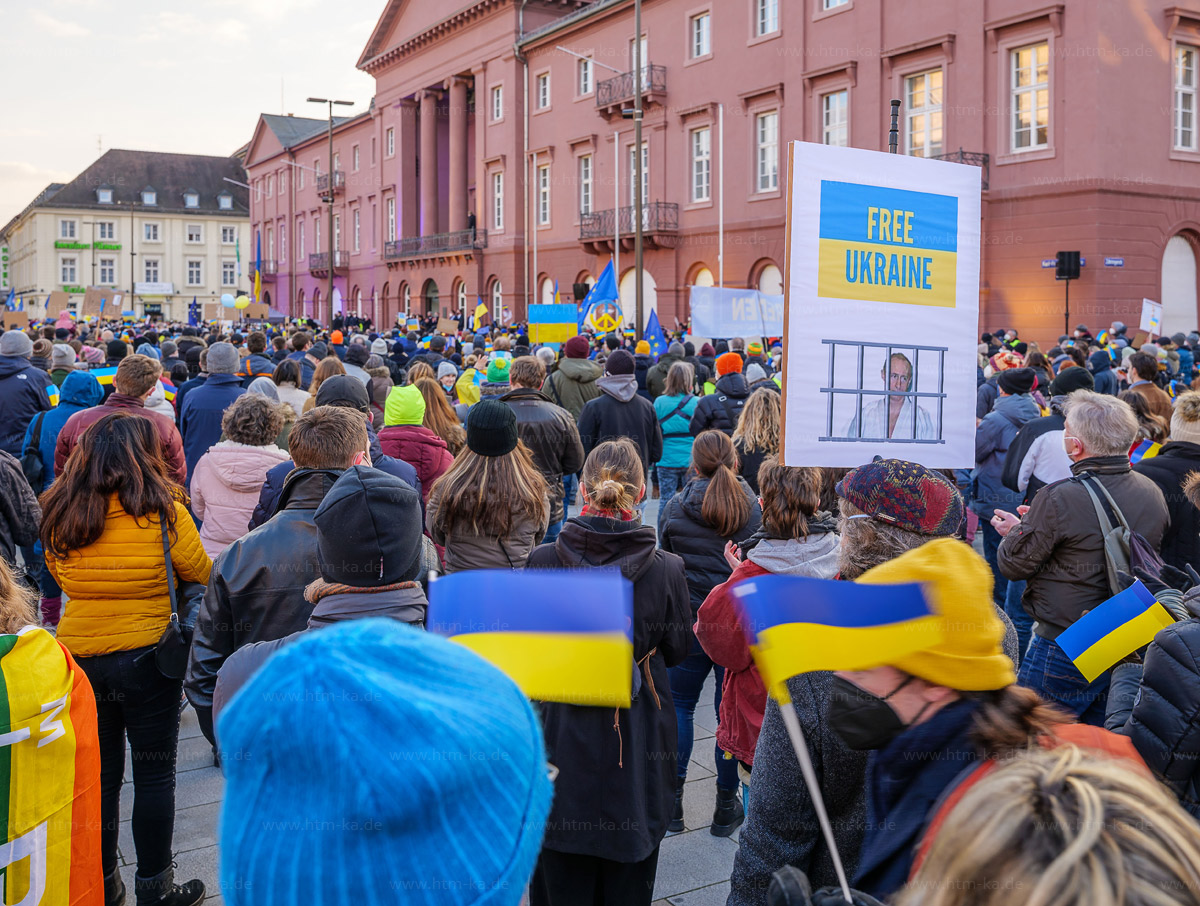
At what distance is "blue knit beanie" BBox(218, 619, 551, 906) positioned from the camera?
121 centimetres

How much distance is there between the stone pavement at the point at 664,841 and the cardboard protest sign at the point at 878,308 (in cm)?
172

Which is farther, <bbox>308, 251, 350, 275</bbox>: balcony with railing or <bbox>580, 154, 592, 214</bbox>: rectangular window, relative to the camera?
<bbox>308, 251, 350, 275</bbox>: balcony with railing

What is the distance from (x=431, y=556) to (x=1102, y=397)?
3.18m

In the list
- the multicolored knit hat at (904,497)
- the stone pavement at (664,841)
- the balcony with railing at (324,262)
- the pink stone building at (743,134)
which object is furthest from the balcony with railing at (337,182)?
the multicolored knit hat at (904,497)

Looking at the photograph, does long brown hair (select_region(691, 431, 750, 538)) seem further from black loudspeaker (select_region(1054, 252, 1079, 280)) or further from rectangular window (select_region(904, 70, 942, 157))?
rectangular window (select_region(904, 70, 942, 157))

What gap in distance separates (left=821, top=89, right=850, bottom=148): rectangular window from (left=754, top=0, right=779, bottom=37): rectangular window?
3.02 metres

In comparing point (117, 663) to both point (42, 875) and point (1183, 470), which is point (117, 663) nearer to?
point (42, 875)

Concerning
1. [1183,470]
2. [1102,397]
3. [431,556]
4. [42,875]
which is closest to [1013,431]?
[1183,470]

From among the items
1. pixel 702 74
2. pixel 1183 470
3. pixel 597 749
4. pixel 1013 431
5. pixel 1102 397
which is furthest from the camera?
pixel 702 74

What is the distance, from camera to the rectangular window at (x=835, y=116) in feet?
90.1

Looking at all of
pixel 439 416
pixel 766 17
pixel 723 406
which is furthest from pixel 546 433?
pixel 766 17

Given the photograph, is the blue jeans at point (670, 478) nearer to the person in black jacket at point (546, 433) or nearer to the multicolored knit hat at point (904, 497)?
the person in black jacket at point (546, 433)

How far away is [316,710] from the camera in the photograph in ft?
4.00

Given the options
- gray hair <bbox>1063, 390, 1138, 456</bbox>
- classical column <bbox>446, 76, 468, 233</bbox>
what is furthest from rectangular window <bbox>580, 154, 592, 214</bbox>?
gray hair <bbox>1063, 390, 1138, 456</bbox>
